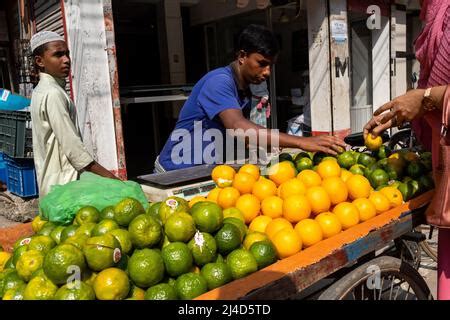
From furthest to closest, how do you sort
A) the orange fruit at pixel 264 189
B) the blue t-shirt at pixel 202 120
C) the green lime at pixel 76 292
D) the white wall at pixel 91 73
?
the white wall at pixel 91 73 < the blue t-shirt at pixel 202 120 < the orange fruit at pixel 264 189 < the green lime at pixel 76 292

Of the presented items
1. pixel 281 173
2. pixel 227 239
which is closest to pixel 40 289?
pixel 227 239

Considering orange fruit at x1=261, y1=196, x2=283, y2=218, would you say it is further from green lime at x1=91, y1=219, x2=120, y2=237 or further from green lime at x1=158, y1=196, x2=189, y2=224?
green lime at x1=91, y1=219, x2=120, y2=237

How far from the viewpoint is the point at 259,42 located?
9.09 feet

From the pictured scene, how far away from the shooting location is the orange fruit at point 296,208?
203 centimetres

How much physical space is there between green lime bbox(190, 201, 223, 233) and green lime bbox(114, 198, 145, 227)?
0.27m

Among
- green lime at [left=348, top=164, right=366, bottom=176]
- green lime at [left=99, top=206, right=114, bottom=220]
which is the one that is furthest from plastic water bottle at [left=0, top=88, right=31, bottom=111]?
green lime at [left=348, top=164, right=366, bottom=176]

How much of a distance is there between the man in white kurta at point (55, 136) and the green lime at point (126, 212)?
115cm

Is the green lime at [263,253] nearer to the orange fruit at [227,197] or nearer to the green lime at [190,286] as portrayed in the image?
the green lime at [190,286]

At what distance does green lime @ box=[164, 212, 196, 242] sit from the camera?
175 cm

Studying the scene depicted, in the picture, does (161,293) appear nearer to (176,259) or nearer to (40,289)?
(176,259)

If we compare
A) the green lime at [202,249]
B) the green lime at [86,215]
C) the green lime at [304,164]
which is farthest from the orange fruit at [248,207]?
the green lime at [86,215]

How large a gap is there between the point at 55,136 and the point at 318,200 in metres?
1.96

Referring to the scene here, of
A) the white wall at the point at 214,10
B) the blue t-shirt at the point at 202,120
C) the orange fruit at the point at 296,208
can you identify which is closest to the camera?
the orange fruit at the point at 296,208
